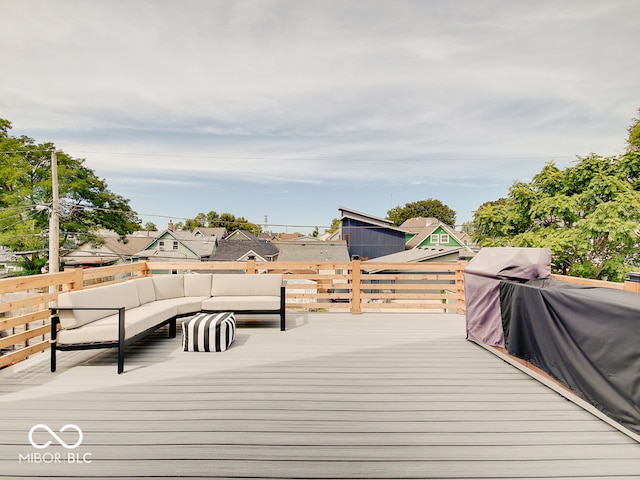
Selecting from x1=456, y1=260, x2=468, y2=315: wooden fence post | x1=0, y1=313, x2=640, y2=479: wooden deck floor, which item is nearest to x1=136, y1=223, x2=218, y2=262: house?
x1=456, y1=260, x2=468, y2=315: wooden fence post

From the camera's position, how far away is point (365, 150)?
18391 millimetres

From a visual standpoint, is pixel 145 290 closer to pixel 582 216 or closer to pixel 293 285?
pixel 293 285

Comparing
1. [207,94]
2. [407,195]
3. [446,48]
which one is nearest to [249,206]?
[407,195]

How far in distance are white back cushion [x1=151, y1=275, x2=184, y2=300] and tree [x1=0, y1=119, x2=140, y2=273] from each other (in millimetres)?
15046

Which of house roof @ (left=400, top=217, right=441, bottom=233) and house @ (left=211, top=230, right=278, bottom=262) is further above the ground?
house roof @ (left=400, top=217, right=441, bottom=233)

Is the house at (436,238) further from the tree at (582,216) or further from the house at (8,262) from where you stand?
the house at (8,262)

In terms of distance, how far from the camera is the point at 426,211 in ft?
134

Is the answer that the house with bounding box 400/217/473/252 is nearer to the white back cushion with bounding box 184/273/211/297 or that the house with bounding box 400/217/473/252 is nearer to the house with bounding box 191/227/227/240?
the white back cushion with bounding box 184/273/211/297

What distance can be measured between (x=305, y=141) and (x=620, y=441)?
53.5 ft

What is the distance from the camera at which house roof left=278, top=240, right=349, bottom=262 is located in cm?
1872

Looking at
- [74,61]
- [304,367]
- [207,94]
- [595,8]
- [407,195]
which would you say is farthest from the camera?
[407,195]

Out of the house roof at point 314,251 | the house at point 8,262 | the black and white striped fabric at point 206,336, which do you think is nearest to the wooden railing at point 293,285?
the black and white striped fabric at point 206,336

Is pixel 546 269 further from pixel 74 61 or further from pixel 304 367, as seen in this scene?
pixel 74 61

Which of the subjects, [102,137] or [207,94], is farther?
[102,137]
